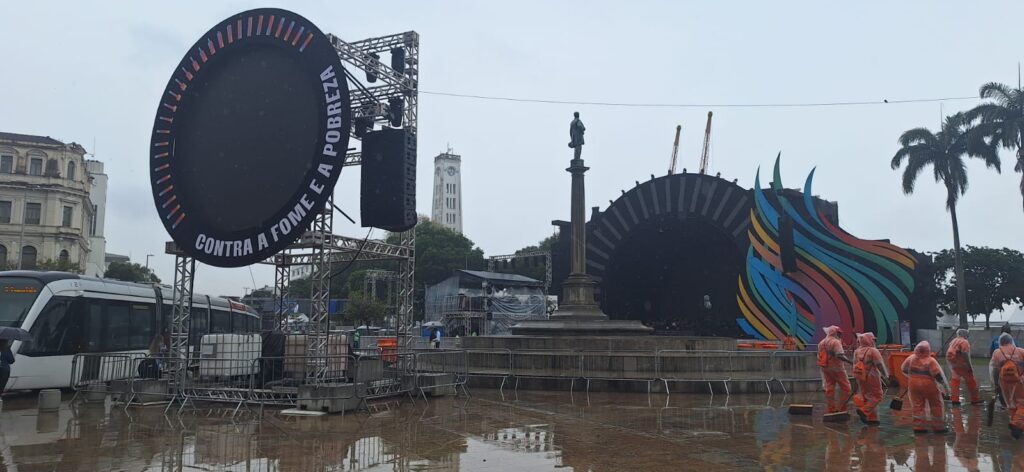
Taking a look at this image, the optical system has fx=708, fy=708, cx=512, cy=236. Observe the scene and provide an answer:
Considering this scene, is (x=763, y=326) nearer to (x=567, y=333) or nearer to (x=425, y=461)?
(x=567, y=333)

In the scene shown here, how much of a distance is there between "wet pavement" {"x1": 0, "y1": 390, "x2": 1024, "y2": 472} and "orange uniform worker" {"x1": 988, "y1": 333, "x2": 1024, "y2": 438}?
13.3 inches

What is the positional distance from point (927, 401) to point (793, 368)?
7.13 meters

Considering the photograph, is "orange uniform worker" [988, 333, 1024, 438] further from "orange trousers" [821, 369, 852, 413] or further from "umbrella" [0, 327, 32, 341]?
"umbrella" [0, 327, 32, 341]

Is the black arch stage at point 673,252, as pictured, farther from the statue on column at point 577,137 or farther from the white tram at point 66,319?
the white tram at point 66,319

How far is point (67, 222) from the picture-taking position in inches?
2239

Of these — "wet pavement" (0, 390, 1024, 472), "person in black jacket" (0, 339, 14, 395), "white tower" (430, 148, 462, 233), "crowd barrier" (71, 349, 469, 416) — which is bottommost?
"wet pavement" (0, 390, 1024, 472)

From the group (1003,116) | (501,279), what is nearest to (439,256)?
(501,279)

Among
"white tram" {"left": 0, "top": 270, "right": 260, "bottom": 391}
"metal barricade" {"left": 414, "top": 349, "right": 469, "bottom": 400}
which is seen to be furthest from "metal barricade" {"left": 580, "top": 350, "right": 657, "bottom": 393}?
"white tram" {"left": 0, "top": 270, "right": 260, "bottom": 391}

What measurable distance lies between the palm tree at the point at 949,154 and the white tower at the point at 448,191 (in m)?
107

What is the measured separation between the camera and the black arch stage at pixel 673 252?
125 feet

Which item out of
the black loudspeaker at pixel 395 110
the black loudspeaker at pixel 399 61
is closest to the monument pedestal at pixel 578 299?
the black loudspeaker at pixel 399 61

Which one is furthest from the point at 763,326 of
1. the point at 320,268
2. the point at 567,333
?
the point at 320,268

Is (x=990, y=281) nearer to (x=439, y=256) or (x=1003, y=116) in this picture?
(x=1003, y=116)

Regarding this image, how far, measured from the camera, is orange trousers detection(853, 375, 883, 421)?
11164mm
